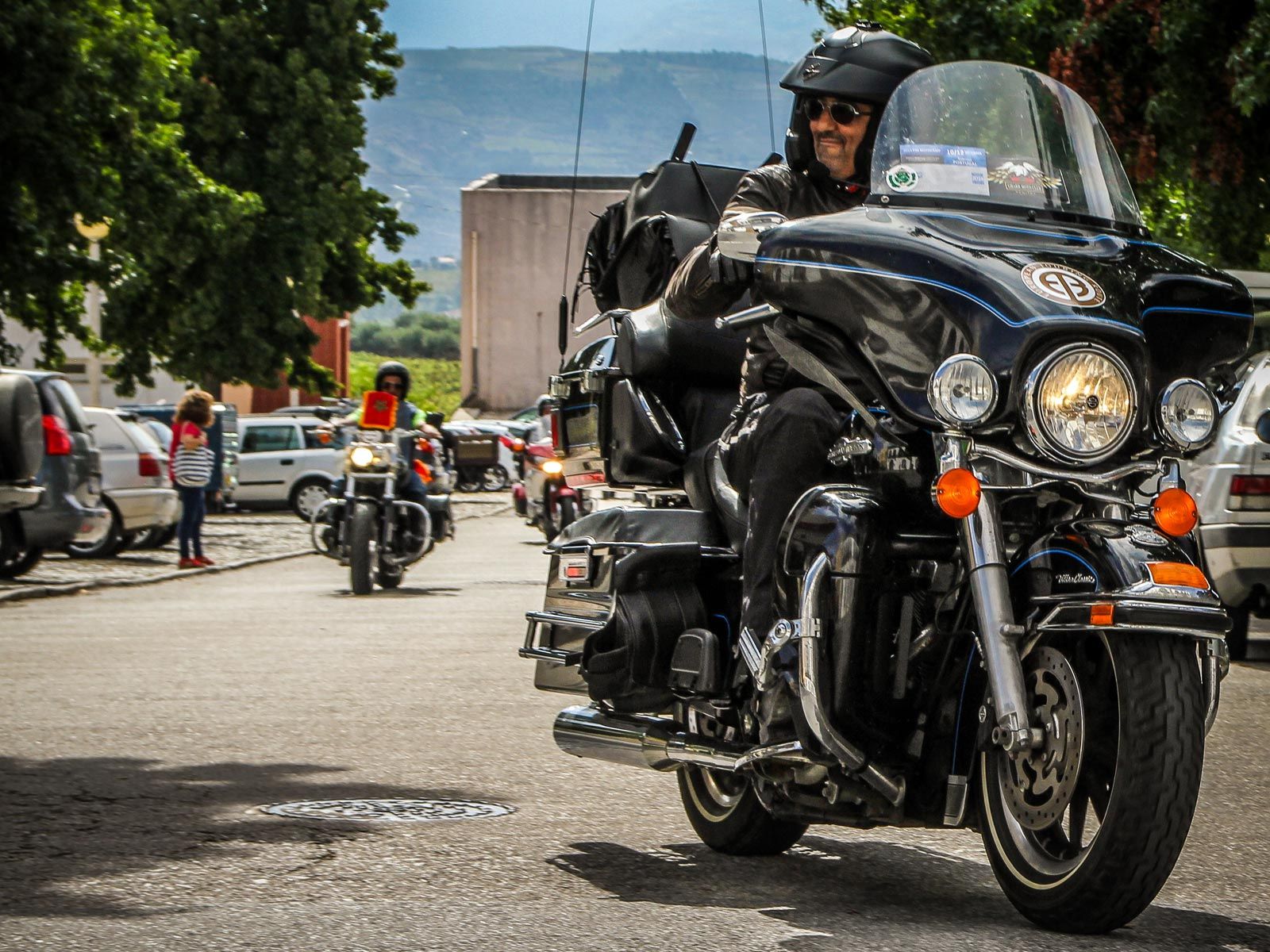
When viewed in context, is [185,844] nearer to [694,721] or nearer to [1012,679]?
[694,721]

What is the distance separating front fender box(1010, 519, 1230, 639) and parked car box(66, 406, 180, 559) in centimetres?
1870

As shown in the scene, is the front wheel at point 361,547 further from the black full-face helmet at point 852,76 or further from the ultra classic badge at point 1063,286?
the ultra classic badge at point 1063,286

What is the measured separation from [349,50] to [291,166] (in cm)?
329

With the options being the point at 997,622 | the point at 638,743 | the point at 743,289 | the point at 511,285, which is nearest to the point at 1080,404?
the point at 997,622

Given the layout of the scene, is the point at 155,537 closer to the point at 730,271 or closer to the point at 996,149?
the point at 730,271

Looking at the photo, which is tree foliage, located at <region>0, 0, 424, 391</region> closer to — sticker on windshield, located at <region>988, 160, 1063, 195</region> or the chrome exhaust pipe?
the chrome exhaust pipe

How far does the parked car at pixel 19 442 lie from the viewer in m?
17.1

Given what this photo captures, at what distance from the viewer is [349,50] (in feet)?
156

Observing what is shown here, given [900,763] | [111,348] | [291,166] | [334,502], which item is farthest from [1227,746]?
[291,166]

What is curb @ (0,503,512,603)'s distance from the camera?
17.4 meters

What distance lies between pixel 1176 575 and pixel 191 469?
18.5 metres

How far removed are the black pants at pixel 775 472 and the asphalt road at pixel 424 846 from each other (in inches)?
30.7

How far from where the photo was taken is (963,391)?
4660 millimetres

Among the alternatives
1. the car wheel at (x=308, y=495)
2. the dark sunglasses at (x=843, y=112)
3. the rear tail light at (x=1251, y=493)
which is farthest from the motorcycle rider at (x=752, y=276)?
the car wheel at (x=308, y=495)
